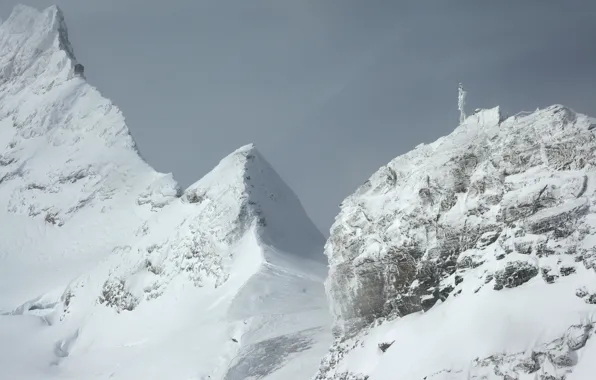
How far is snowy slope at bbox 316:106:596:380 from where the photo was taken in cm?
2284

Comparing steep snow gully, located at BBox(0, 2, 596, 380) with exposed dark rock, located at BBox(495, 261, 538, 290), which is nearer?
steep snow gully, located at BBox(0, 2, 596, 380)

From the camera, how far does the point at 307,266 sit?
53.2 meters

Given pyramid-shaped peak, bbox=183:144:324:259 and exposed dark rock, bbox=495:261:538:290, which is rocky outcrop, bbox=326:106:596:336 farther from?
pyramid-shaped peak, bbox=183:144:324:259

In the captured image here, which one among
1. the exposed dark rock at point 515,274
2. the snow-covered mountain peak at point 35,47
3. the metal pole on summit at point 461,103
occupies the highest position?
the snow-covered mountain peak at point 35,47

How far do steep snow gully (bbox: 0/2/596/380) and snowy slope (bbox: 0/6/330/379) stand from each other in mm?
195

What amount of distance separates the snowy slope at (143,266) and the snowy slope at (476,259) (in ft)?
27.9

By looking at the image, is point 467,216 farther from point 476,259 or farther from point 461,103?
point 461,103

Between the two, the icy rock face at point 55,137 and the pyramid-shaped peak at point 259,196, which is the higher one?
the icy rock face at point 55,137

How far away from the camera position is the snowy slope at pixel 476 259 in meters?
22.8

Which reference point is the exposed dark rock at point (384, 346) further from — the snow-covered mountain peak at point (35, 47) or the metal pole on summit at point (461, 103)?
the snow-covered mountain peak at point (35, 47)

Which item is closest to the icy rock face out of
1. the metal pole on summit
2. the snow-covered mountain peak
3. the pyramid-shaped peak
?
the snow-covered mountain peak

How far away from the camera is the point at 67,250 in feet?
247

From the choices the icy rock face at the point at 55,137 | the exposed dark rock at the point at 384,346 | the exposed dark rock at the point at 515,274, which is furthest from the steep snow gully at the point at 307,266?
the icy rock face at the point at 55,137

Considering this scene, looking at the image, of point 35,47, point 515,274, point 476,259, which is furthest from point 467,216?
point 35,47
